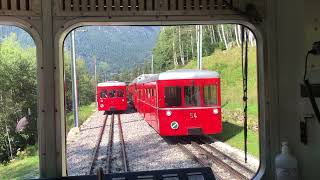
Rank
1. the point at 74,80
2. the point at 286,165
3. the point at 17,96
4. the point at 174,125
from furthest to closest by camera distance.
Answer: the point at 174,125 → the point at 74,80 → the point at 17,96 → the point at 286,165

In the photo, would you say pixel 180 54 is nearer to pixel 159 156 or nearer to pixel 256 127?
pixel 256 127

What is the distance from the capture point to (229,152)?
5.03 metres

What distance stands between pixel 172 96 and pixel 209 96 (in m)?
0.69

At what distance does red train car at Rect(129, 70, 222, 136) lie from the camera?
700 cm

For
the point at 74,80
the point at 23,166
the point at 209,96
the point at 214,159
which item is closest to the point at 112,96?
the point at 209,96

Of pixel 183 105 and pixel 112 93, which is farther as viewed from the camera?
pixel 112 93

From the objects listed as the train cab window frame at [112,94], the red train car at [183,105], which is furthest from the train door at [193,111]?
the train cab window frame at [112,94]

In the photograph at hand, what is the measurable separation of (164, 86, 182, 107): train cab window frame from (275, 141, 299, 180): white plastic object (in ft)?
16.6

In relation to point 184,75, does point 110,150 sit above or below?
below

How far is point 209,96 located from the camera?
7211 millimetres

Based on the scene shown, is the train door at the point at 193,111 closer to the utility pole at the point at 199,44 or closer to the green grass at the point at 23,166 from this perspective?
the utility pole at the point at 199,44

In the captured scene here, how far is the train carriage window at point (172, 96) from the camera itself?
7.13 m

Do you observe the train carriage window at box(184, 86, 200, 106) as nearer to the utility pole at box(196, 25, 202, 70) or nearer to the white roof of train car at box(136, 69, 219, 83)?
the white roof of train car at box(136, 69, 219, 83)

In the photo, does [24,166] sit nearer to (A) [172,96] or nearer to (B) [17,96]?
(B) [17,96]
